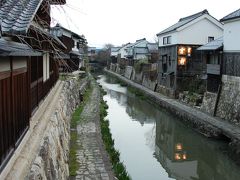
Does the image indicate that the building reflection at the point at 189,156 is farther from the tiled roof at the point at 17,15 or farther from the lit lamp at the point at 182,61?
the lit lamp at the point at 182,61

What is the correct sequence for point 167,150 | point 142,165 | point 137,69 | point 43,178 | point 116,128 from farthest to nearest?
point 137,69
point 116,128
point 167,150
point 142,165
point 43,178

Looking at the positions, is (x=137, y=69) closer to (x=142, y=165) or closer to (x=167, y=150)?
(x=167, y=150)

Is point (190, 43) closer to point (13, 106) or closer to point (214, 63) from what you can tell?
point (214, 63)

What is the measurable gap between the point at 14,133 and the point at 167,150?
11947 mm

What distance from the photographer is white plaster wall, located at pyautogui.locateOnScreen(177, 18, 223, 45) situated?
→ 29391 mm

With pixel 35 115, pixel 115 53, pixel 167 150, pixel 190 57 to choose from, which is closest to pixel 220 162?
pixel 167 150

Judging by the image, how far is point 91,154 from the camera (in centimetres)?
1170

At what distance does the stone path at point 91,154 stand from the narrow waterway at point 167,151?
1.65m

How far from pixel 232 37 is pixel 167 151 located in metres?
7.65

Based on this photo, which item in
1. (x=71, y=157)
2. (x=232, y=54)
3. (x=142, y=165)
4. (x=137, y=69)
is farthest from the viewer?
(x=137, y=69)

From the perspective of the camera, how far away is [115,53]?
84.6 m

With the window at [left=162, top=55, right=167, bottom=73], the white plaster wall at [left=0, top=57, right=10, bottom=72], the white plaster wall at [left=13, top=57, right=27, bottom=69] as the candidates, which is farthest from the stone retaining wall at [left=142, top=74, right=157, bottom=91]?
the white plaster wall at [left=0, top=57, right=10, bottom=72]

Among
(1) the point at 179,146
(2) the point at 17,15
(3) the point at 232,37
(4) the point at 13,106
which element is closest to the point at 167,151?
(1) the point at 179,146

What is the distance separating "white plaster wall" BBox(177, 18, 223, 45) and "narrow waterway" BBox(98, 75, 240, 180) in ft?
25.7
